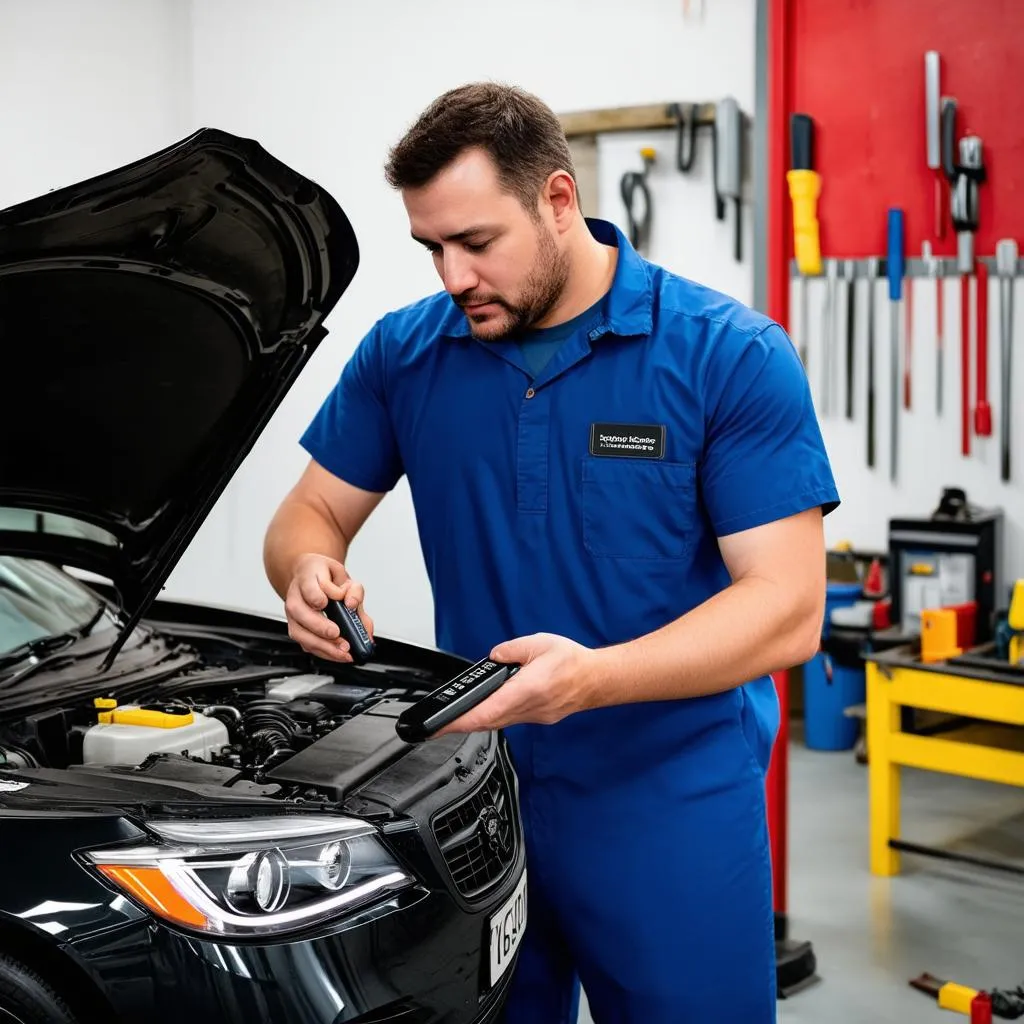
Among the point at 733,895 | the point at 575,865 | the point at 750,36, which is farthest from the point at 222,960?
the point at 750,36

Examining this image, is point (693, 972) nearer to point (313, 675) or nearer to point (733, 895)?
point (733, 895)

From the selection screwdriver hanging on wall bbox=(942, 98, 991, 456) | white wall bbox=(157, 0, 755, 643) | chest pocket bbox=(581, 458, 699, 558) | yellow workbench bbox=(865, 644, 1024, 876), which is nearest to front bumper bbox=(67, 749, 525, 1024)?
chest pocket bbox=(581, 458, 699, 558)

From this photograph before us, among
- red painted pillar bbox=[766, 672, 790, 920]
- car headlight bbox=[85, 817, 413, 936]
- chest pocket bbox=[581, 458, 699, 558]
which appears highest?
chest pocket bbox=[581, 458, 699, 558]

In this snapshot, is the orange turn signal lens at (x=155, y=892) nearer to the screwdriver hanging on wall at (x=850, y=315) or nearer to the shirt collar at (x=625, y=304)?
the shirt collar at (x=625, y=304)

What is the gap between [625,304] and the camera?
6.30ft

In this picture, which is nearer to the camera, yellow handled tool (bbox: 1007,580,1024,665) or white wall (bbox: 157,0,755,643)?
yellow handled tool (bbox: 1007,580,1024,665)

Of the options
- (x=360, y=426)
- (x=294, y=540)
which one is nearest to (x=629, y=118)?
(x=360, y=426)

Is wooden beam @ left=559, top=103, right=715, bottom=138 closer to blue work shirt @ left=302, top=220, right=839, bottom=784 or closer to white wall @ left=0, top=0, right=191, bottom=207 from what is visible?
white wall @ left=0, top=0, right=191, bottom=207

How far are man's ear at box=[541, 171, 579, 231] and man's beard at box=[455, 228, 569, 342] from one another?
0.12 ft

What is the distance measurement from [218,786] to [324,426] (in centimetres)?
60

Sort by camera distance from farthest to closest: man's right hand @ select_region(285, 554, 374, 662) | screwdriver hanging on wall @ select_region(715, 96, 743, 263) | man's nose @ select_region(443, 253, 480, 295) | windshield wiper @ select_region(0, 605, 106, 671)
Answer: screwdriver hanging on wall @ select_region(715, 96, 743, 263), windshield wiper @ select_region(0, 605, 106, 671), man's right hand @ select_region(285, 554, 374, 662), man's nose @ select_region(443, 253, 480, 295)

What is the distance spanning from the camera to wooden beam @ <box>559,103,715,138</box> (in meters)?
3.95

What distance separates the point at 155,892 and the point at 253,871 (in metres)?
0.11

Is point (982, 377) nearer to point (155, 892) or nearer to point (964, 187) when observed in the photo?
point (964, 187)
